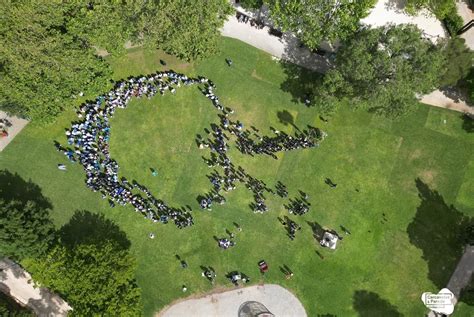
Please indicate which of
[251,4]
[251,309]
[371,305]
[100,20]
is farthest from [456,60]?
[100,20]

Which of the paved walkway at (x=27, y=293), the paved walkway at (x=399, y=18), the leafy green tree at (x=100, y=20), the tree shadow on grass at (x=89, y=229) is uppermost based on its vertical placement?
the paved walkway at (x=399, y=18)

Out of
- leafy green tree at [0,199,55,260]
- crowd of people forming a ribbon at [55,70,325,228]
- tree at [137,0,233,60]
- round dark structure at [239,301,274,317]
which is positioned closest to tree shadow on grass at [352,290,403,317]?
round dark structure at [239,301,274,317]

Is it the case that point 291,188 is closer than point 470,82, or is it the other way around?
point 470,82

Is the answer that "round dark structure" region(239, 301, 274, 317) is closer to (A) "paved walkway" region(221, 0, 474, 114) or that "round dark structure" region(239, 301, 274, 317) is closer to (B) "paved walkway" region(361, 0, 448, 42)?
(A) "paved walkway" region(221, 0, 474, 114)

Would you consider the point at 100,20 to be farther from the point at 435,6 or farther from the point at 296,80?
the point at 435,6

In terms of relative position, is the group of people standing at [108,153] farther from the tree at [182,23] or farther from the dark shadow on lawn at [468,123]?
the dark shadow on lawn at [468,123]

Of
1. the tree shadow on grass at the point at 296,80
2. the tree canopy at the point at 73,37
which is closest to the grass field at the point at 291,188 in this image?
the tree shadow on grass at the point at 296,80
